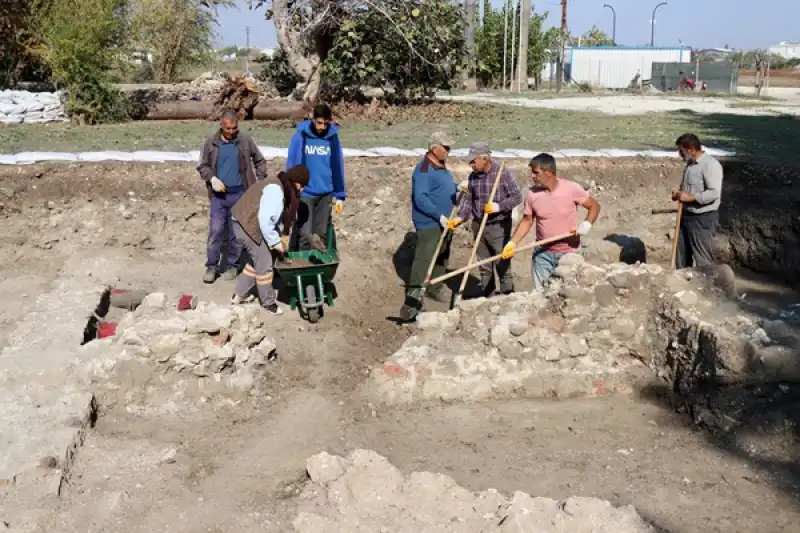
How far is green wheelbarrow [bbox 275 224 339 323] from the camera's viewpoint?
7.64m

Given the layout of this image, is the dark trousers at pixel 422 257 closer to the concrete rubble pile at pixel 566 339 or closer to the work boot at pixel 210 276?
the concrete rubble pile at pixel 566 339

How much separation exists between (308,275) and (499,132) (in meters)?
7.25

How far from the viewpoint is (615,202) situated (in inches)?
440

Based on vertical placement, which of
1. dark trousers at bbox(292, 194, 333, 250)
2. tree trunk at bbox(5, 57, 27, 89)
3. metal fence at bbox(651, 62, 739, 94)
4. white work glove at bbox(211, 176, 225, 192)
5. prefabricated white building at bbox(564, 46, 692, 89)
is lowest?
dark trousers at bbox(292, 194, 333, 250)

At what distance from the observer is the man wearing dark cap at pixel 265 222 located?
24.1 ft

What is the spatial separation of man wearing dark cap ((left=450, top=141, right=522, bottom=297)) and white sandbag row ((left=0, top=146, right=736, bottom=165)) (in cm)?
325

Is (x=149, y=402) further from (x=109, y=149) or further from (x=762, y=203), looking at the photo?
(x=762, y=203)

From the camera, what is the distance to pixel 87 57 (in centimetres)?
1612

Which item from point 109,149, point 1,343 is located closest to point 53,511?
point 1,343

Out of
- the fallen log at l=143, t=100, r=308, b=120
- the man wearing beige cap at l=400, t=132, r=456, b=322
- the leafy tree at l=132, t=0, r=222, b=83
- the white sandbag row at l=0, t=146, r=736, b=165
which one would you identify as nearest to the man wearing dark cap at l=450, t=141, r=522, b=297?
the man wearing beige cap at l=400, t=132, r=456, b=322

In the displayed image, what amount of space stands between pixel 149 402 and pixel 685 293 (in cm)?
422

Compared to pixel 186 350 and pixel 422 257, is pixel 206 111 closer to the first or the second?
pixel 422 257

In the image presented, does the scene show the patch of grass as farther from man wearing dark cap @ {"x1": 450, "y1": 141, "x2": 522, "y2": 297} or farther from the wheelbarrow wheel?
the wheelbarrow wheel

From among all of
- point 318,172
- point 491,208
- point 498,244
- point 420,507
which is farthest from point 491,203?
point 420,507
